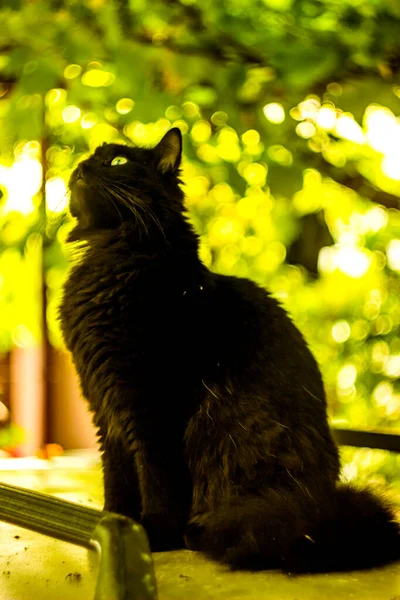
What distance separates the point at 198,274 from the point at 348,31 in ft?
2.02

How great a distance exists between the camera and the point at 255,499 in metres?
1.25

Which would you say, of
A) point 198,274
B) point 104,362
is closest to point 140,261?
point 198,274

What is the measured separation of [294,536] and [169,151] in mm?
934

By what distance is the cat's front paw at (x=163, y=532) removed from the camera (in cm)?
128

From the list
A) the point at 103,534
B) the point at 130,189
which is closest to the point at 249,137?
the point at 130,189

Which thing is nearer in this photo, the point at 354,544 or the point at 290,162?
the point at 354,544

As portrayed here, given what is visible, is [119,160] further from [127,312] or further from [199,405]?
[199,405]

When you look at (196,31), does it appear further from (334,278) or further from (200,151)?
(334,278)

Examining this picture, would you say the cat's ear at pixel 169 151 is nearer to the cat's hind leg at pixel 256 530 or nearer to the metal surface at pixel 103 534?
the cat's hind leg at pixel 256 530

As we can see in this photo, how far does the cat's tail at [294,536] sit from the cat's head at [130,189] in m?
0.65

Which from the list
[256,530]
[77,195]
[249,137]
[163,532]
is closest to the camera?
[256,530]

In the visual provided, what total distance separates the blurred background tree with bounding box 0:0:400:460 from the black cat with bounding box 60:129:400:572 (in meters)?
0.28

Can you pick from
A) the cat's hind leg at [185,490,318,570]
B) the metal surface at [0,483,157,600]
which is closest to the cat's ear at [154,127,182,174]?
the cat's hind leg at [185,490,318,570]

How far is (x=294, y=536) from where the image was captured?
114cm
